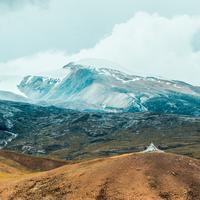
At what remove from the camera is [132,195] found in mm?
104812

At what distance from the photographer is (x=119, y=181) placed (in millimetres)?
111312

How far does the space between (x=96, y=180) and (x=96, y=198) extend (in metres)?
7.96

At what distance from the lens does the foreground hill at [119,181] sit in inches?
4195

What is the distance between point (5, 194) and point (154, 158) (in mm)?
37945

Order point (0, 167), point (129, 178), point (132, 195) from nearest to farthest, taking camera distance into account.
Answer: point (132, 195)
point (129, 178)
point (0, 167)

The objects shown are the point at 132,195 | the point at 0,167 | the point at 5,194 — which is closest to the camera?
the point at 132,195

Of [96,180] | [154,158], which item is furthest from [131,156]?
[96,180]

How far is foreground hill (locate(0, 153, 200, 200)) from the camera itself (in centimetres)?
10656

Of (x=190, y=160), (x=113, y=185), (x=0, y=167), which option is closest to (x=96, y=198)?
(x=113, y=185)

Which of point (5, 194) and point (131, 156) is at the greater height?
point (131, 156)

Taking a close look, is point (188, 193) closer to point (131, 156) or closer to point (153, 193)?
point (153, 193)

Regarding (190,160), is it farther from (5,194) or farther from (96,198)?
(5,194)

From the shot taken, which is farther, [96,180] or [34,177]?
[34,177]

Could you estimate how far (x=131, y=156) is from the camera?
4882 inches
